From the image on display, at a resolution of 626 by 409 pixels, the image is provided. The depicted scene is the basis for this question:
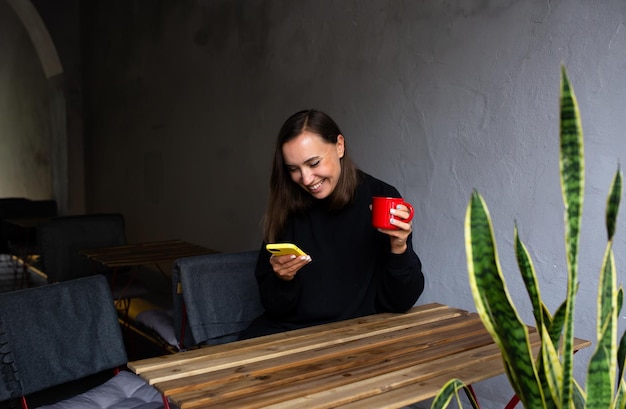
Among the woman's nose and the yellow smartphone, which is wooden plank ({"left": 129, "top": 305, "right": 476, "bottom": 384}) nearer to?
the yellow smartphone

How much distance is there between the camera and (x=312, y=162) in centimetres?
215

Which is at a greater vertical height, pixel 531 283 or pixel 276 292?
pixel 531 283

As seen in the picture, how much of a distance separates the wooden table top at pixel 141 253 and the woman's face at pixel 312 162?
1627 mm

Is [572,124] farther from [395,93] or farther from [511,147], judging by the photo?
[395,93]

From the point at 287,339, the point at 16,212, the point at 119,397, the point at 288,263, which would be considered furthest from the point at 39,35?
the point at 287,339

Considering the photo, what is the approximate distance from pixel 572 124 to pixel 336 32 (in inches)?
110

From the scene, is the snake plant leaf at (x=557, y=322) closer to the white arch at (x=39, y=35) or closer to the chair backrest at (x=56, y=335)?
the chair backrest at (x=56, y=335)

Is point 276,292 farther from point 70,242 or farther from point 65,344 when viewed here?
point 70,242

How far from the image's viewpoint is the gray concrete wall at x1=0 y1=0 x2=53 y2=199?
8.91 metres

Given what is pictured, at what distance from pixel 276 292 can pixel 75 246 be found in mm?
2213

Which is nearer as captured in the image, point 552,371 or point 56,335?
point 552,371

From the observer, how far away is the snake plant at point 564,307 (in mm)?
993

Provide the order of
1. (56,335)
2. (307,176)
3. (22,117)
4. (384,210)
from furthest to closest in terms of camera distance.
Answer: (22,117), (307,176), (56,335), (384,210)

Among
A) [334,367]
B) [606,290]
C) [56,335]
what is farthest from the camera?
[56,335]
